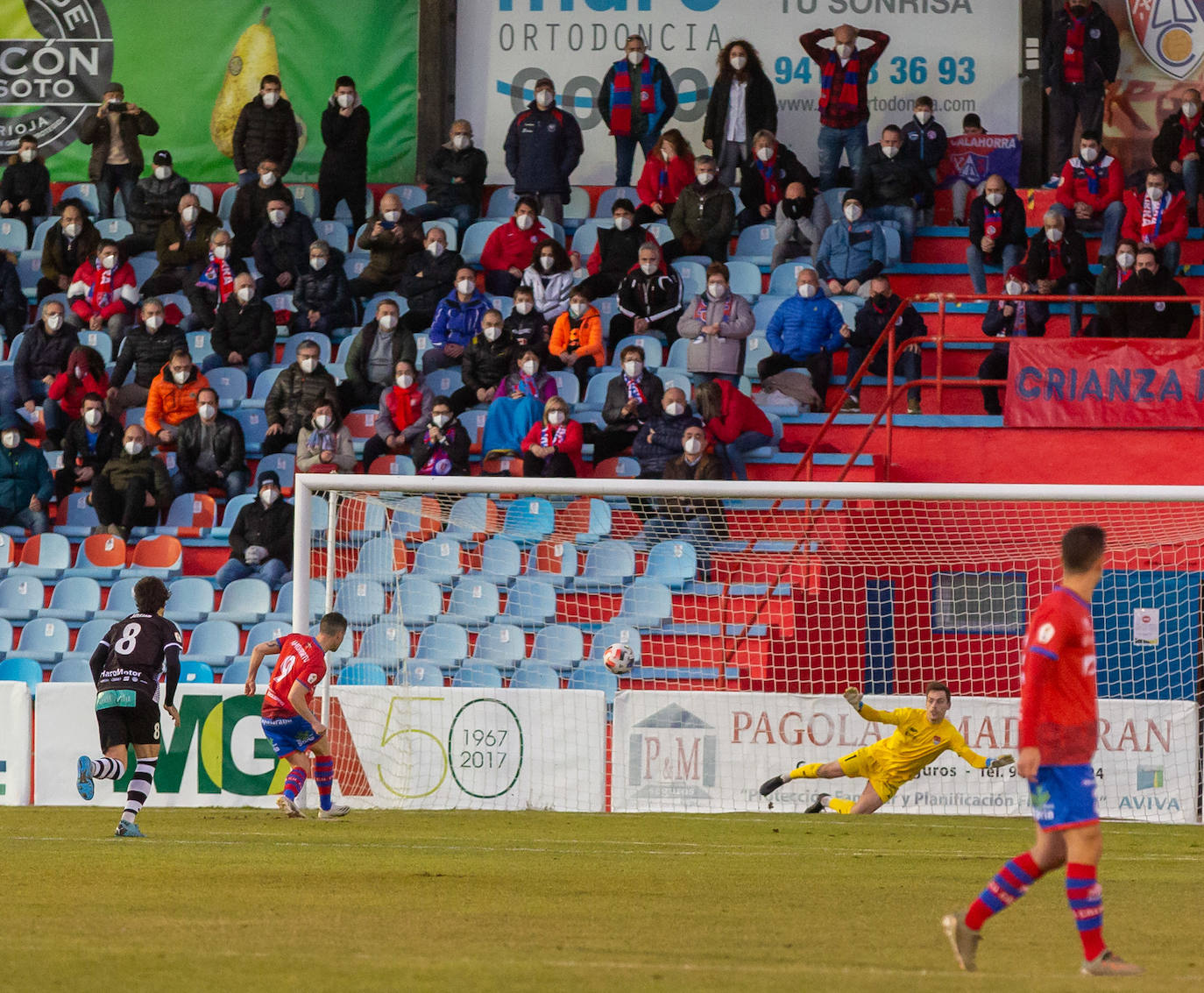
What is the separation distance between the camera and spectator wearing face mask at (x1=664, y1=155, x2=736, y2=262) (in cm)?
1947

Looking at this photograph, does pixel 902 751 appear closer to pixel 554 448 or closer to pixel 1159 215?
pixel 554 448

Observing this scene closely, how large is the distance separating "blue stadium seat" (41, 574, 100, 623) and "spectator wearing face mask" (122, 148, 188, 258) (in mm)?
5022

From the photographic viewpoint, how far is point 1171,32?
2177cm

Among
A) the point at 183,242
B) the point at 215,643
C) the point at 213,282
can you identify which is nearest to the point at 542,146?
the point at 213,282

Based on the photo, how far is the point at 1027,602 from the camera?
15625 mm

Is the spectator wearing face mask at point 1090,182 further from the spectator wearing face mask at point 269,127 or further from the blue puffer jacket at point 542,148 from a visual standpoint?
the spectator wearing face mask at point 269,127

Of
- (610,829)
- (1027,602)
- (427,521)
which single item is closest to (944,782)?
(1027,602)

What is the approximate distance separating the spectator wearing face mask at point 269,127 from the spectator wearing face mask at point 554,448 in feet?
19.2

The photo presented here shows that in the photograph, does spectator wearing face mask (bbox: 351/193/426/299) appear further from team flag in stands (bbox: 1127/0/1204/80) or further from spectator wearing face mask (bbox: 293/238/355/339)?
team flag in stands (bbox: 1127/0/1204/80)

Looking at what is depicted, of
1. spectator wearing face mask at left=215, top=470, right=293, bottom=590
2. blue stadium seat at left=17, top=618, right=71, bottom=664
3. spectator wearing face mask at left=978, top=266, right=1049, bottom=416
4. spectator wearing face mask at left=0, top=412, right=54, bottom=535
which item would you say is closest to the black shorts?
spectator wearing face mask at left=215, top=470, right=293, bottom=590

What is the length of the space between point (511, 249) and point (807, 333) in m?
3.76

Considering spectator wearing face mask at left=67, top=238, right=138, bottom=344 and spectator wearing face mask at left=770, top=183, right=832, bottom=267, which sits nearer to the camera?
spectator wearing face mask at left=770, top=183, right=832, bottom=267

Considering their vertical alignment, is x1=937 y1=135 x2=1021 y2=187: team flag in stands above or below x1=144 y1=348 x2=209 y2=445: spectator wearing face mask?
above

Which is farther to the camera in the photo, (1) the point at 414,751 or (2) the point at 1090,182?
(2) the point at 1090,182
